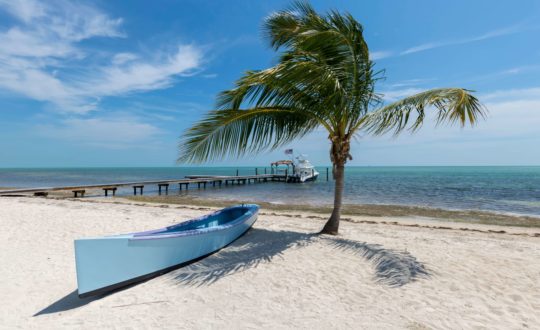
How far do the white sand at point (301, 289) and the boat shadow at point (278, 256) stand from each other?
20 millimetres

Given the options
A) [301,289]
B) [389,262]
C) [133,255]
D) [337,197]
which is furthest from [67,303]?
[337,197]

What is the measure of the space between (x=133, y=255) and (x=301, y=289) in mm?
2438

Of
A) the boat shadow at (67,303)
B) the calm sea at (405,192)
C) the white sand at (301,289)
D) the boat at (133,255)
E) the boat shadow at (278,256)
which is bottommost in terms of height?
the calm sea at (405,192)

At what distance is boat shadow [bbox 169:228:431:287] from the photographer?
4539mm

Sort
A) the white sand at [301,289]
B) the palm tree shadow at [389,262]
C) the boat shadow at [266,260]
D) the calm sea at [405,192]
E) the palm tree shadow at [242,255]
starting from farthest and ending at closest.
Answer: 1. the calm sea at [405,192]
2. the palm tree shadow at [242,255]
3. the palm tree shadow at [389,262]
4. the boat shadow at [266,260]
5. the white sand at [301,289]

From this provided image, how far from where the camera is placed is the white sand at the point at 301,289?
11.1 ft

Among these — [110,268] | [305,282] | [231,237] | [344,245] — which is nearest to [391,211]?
[344,245]

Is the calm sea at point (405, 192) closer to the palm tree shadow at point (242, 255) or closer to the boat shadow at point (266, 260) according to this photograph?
the palm tree shadow at point (242, 255)

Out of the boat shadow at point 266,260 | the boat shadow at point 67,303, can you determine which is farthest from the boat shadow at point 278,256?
the boat shadow at point 67,303

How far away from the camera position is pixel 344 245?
6102 millimetres

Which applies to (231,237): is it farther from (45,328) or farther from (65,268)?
(45,328)

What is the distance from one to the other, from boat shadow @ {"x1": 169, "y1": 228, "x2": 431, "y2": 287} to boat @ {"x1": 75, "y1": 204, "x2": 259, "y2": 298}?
250mm

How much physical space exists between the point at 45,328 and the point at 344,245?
4.90 m

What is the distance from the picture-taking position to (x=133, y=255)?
427cm
